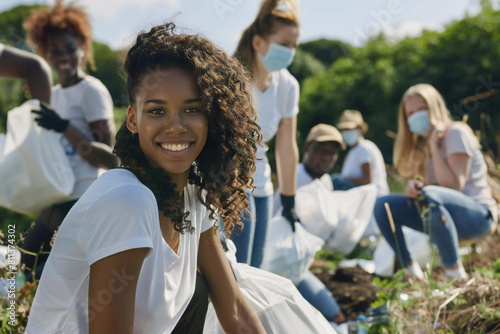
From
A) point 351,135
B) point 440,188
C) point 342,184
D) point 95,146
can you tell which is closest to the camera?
point 95,146

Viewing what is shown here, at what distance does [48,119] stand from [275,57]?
1.25 m

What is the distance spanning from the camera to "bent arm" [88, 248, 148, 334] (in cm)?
139

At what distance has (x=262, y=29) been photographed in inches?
126

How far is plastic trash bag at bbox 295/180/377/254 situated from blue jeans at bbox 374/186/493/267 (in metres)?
0.43

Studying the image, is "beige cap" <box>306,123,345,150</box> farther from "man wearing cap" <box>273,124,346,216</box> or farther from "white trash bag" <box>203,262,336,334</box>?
"white trash bag" <box>203,262,336,334</box>

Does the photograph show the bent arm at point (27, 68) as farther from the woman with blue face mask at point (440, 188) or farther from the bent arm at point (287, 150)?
the woman with blue face mask at point (440, 188)

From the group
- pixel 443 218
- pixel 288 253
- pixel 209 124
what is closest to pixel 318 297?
pixel 288 253

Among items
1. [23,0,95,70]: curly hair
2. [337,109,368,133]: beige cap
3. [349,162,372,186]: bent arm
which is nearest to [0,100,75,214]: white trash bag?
[23,0,95,70]: curly hair

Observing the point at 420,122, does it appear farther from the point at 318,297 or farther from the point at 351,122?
the point at 351,122

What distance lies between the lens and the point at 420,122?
3.96m

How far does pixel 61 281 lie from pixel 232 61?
0.82 meters

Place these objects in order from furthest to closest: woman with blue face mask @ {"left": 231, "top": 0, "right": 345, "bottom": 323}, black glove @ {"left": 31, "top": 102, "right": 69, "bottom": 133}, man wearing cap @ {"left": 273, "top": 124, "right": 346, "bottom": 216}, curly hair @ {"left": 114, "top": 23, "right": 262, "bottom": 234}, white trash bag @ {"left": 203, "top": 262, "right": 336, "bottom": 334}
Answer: man wearing cap @ {"left": 273, "top": 124, "right": 346, "bottom": 216}, woman with blue face mask @ {"left": 231, "top": 0, "right": 345, "bottom": 323}, black glove @ {"left": 31, "top": 102, "right": 69, "bottom": 133}, white trash bag @ {"left": 203, "top": 262, "right": 336, "bottom": 334}, curly hair @ {"left": 114, "top": 23, "right": 262, "bottom": 234}

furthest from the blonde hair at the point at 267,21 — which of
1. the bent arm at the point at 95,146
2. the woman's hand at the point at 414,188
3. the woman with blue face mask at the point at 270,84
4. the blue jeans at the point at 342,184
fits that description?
the blue jeans at the point at 342,184

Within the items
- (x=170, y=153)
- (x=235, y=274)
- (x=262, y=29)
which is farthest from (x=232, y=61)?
(x=262, y=29)
